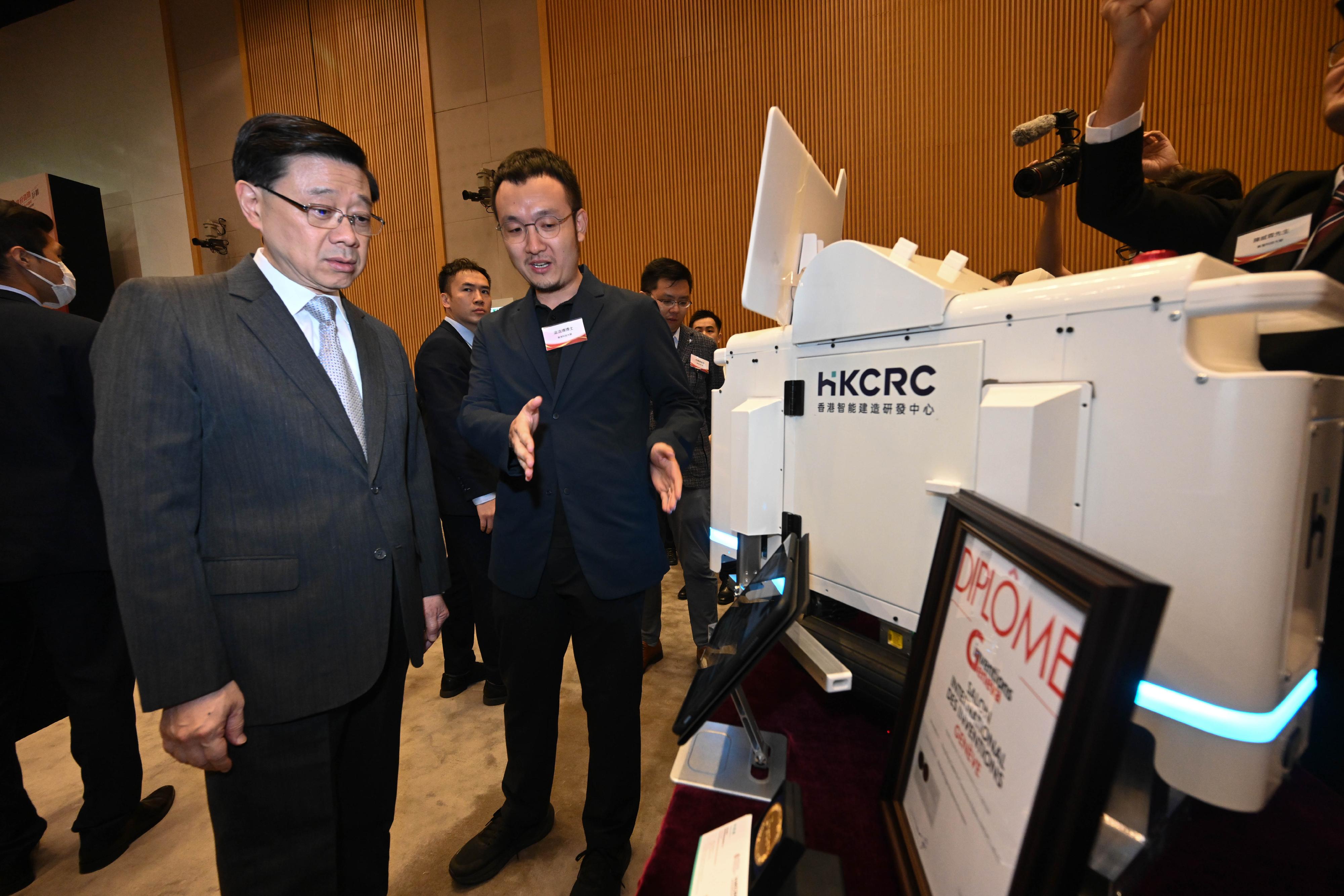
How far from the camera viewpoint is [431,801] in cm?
181

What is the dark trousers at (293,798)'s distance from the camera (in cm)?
93

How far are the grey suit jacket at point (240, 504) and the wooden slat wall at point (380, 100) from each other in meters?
4.60

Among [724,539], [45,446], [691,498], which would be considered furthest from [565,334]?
[45,446]

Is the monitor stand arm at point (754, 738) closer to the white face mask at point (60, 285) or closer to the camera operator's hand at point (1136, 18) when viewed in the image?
the camera operator's hand at point (1136, 18)

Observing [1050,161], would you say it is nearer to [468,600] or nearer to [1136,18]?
[1136,18]

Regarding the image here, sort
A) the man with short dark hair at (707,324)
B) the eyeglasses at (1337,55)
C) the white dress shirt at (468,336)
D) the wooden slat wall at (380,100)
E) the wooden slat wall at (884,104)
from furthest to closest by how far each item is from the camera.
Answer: the wooden slat wall at (380,100) < the man with short dark hair at (707,324) < the wooden slat wall at (884,104) < the white dress shirt at (468,336) < the eyeglasses at (1337,55)

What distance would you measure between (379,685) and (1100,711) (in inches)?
46.8

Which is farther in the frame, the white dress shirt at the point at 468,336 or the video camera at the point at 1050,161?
the white dress shirt at the point at 468,336

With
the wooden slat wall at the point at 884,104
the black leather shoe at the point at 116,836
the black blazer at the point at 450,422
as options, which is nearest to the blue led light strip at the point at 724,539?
the black blazer at the point at 450,422

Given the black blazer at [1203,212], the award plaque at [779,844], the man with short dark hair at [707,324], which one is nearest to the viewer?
the award plaque at [779,844]

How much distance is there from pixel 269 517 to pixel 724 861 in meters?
0.88

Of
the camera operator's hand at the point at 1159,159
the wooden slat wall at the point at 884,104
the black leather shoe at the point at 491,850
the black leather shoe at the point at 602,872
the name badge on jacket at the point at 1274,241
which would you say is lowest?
the black leather shoe at the point at 491,850

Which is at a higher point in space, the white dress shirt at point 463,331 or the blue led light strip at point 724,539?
the white dress shirt at point 463,331

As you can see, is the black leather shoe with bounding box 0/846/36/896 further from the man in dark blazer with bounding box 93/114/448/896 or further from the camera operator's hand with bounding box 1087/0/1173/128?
the camera operator's hand with bounding box 1087/0/1173/128
